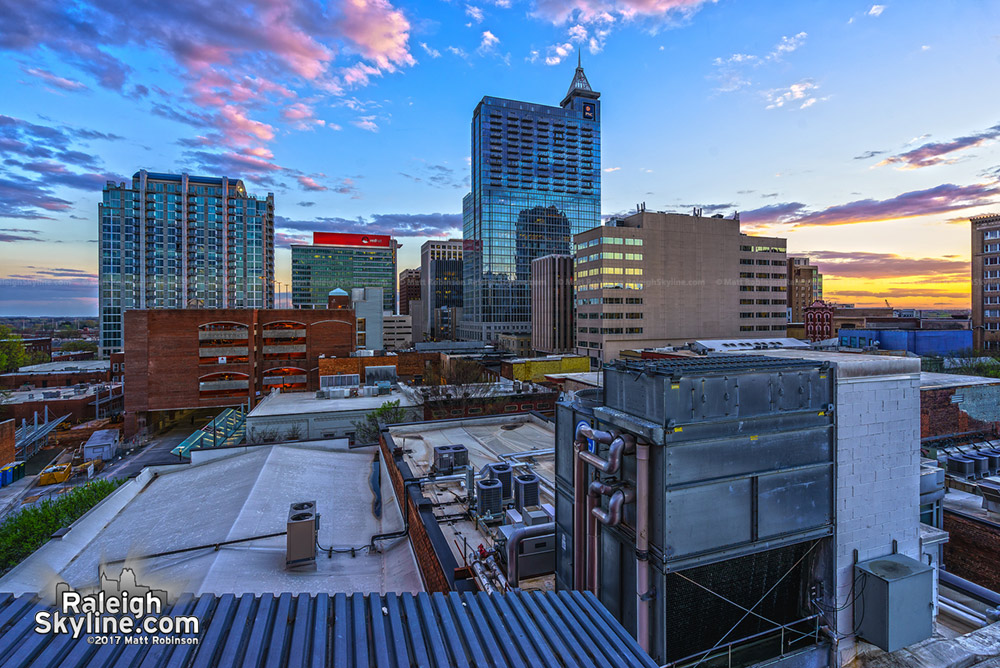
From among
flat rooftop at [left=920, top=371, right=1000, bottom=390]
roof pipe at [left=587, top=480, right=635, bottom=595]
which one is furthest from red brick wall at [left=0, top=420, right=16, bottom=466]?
flat rooftop at [left=920, top=371, right=1000, bottom=390]

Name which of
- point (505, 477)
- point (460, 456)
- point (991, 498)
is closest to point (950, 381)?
point (991, 498)

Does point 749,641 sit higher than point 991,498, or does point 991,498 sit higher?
point 749,641

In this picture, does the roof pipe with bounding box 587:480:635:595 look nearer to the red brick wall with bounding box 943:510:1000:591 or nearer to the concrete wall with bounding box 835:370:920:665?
the concrete wall with bounding box 835:370:920:665

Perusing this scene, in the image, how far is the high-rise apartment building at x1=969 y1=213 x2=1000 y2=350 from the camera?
86938 millimetres

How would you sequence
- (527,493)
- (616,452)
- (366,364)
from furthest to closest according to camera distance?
(366,364) < (527,493) < (616,452)

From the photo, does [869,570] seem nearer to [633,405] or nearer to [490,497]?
[633,405]

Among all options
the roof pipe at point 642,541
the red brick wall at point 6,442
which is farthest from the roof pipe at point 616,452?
the red brick wall at point 6,442

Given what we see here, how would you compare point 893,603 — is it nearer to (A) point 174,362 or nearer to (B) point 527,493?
(B) point 527,493

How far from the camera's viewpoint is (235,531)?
13.8m

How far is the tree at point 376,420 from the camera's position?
39.3 metres

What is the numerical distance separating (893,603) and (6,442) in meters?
59.0

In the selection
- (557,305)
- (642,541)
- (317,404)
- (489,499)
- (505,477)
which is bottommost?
(317,404)

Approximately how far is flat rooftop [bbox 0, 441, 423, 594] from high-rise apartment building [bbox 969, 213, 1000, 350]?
11657 centimetres

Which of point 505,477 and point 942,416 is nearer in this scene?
point 505,477
